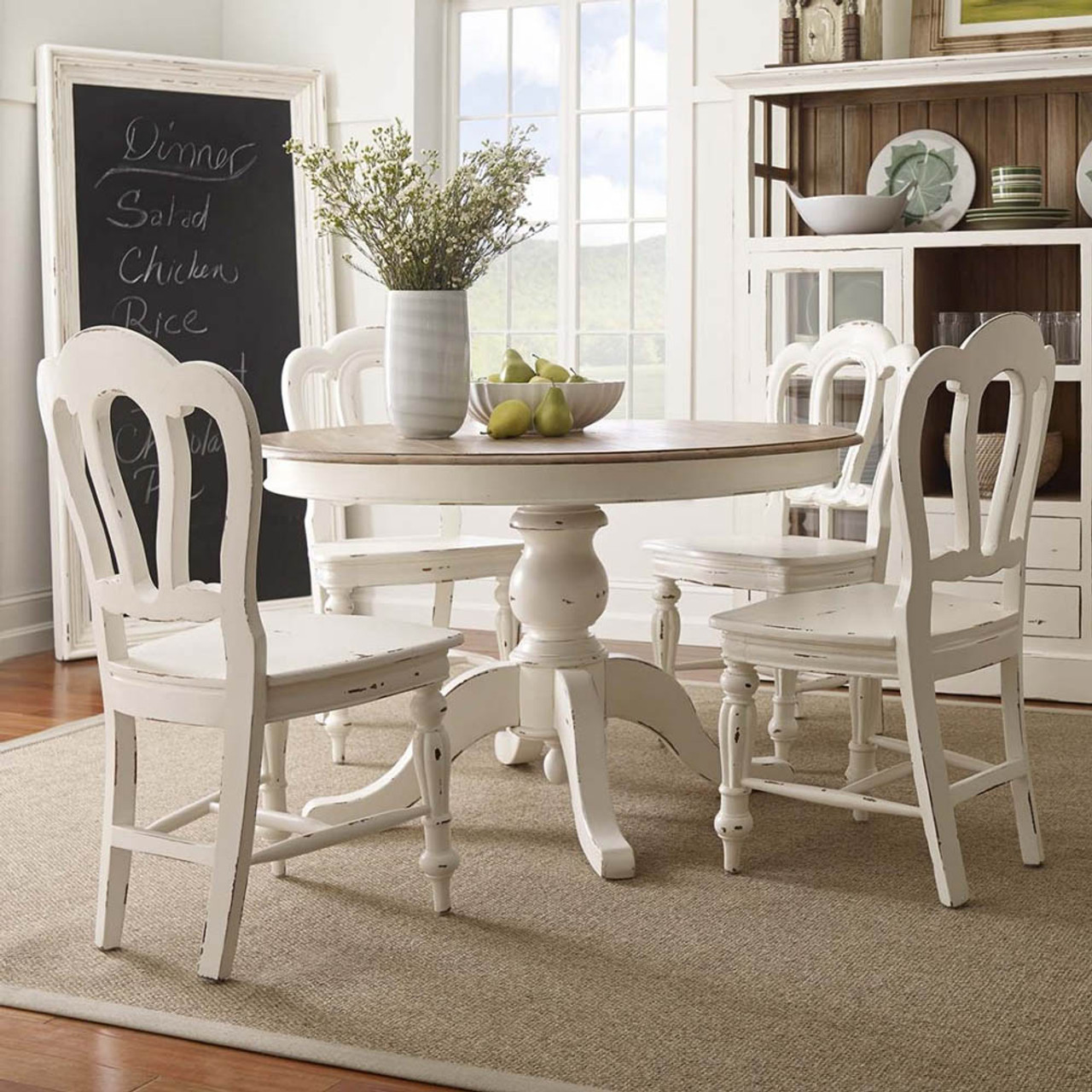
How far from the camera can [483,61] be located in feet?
17.4

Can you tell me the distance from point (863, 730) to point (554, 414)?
0.91m

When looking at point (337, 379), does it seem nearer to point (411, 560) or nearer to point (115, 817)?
point (411, 560)

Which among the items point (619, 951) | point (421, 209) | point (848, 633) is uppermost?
point (421, 209)

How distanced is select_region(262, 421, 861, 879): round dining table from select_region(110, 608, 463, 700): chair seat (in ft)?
0.69

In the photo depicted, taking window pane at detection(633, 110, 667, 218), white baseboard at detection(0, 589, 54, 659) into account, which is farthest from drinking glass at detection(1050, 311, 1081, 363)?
white baseboard at detection(0, 589, 54, 659)

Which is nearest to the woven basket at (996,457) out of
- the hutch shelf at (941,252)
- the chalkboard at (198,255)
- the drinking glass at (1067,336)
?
the hutch shelf at (941,252)

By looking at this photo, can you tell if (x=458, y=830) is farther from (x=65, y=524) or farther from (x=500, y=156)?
(x=65, y=524)

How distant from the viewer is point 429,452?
8.31 feet

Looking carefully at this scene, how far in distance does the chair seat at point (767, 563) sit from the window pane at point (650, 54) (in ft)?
6.65

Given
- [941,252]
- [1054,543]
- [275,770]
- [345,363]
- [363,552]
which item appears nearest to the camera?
[275,770]

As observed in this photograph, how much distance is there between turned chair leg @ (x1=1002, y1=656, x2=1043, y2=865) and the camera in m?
2.81

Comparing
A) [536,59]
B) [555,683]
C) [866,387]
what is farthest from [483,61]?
[555,683]

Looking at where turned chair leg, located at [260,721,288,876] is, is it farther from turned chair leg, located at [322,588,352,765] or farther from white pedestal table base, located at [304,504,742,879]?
turned chair leg, located at [322,588,352,765]

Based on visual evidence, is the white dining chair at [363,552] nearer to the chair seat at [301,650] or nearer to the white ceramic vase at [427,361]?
the white ceramic vase at [427,361]
